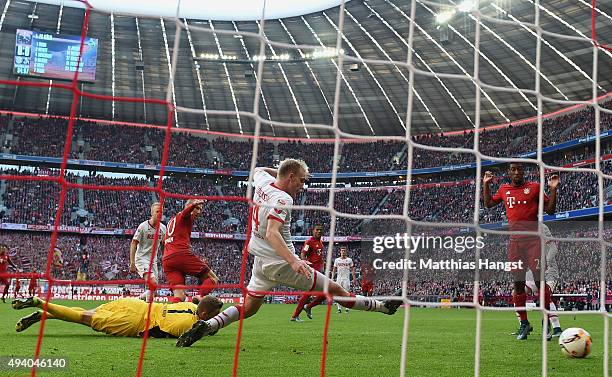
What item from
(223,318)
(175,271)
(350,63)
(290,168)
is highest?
(350,63)

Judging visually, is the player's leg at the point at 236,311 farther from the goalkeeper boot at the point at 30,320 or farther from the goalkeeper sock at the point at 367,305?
the goalkeeper boot at the point at 30,320

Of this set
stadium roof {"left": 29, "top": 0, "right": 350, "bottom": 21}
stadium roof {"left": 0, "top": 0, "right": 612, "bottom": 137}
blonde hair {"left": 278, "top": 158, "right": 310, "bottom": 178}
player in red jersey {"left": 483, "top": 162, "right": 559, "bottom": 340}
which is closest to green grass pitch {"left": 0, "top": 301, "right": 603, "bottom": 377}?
player in red jersey {"left": 483, "top": 162, "right": 559, "bottom": 340}

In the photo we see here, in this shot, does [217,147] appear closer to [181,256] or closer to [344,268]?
[344,268]

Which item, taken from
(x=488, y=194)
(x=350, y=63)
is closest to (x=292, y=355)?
(x=488, y=194)

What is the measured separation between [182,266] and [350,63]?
732 inches

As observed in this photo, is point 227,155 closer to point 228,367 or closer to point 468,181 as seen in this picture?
point 468,181

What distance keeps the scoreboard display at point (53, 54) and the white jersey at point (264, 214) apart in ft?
64.9

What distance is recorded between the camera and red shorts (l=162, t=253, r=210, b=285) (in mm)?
7852

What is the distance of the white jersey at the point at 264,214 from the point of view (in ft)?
16.1

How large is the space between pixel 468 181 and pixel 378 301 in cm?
2685

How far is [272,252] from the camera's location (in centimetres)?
516

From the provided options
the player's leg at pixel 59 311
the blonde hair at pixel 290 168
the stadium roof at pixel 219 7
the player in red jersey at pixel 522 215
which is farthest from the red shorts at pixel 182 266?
the stadium roof at pixel 219 7

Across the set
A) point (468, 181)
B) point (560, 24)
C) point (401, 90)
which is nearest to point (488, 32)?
point (560, 24)

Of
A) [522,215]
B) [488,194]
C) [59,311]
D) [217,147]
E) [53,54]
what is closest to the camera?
[59,311]
